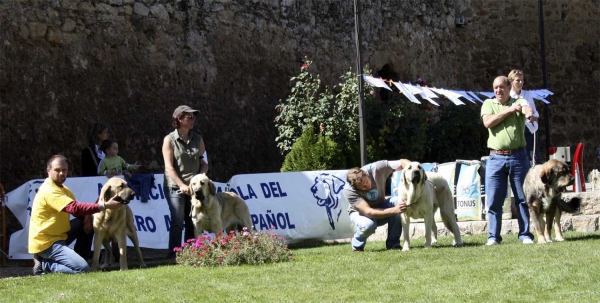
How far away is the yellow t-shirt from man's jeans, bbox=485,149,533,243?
14.8 feet

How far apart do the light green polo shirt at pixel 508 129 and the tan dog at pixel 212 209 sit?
9.71ft

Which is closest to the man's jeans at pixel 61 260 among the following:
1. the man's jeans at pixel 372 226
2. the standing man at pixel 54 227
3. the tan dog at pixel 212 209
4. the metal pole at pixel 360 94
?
the standing man at pixel 54 227

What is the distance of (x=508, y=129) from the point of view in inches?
392

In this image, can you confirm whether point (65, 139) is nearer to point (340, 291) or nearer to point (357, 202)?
point (357, 202)

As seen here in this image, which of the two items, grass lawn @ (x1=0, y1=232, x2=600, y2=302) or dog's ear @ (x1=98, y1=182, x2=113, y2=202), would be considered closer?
grass lawn @ (x1=0, y1=232, x2=600, y2=302)

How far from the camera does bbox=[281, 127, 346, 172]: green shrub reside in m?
15.2

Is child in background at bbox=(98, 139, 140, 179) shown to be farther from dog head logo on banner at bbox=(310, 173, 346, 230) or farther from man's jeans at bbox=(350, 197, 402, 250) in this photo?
man's jeans at bbox=(350, 197, 402, 250)

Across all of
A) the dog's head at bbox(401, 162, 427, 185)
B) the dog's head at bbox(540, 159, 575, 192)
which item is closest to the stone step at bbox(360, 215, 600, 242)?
the dog's head at bbox(540, 159, 575, 192)

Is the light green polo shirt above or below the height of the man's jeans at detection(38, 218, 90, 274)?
above

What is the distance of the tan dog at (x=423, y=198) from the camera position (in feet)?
32.3

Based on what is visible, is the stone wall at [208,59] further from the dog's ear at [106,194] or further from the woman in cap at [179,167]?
the dog's ear at [106,194]

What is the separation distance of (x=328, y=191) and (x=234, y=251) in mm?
4130

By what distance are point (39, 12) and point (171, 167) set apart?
4.39 metres

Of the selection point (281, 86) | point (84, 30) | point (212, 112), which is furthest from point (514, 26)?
point (84, 30)
